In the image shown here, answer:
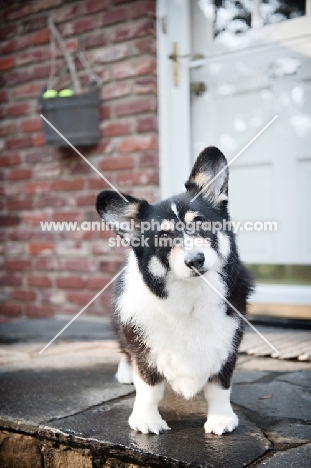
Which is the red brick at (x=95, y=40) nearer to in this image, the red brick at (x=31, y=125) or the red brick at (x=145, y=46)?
the red brick at (x=145, y=46)

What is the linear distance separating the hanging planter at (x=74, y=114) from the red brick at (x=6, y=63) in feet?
2.28

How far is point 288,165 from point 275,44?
0.76 metres

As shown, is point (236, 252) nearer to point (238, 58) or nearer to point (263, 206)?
point (263, 206)

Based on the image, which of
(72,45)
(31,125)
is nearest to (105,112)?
(72,45)

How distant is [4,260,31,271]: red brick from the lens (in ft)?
12.9

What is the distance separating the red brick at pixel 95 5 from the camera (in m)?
3.53

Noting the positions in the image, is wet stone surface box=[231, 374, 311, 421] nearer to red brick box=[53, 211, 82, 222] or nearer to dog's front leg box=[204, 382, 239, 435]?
dog's front leg box=[204, 382, 239, 435]

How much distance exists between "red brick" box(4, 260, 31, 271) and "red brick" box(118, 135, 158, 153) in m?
1.21

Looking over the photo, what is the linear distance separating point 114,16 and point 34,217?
1.60 m

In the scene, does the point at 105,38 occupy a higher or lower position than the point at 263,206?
higher

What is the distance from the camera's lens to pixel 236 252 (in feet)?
5.57

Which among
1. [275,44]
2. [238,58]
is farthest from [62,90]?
[275,44]

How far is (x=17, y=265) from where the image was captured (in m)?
3.98

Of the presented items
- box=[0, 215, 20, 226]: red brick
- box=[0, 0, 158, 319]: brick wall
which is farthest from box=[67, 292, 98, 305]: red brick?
box=[0, 215, 20, 226]: red brick
